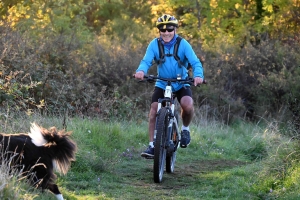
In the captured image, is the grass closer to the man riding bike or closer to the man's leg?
the man riding bike

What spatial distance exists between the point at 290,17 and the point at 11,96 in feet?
38.6

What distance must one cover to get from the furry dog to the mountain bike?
1.55m

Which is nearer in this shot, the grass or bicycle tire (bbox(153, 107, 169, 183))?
the grass

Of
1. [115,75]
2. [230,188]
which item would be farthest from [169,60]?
[115,75]

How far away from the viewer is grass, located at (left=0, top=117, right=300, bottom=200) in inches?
277

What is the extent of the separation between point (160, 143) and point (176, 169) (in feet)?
5.08

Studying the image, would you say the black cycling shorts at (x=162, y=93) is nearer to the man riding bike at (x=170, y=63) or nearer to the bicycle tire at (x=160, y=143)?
the man riding bike at (x=170, y=63)

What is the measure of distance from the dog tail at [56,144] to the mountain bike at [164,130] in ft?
5.15

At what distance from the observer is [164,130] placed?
7918mm

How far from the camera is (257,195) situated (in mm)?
6938

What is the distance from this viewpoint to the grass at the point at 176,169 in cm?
704

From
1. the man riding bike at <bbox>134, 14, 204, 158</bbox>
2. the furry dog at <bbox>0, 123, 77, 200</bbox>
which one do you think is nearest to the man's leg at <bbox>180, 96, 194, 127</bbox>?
the man riding bike at <bbox>134, 14, 204, 158</bbox>

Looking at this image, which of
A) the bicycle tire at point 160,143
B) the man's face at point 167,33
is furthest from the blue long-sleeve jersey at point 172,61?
the bicycle tire at point 160,143

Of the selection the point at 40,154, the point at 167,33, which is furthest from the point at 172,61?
the point at 40,154
